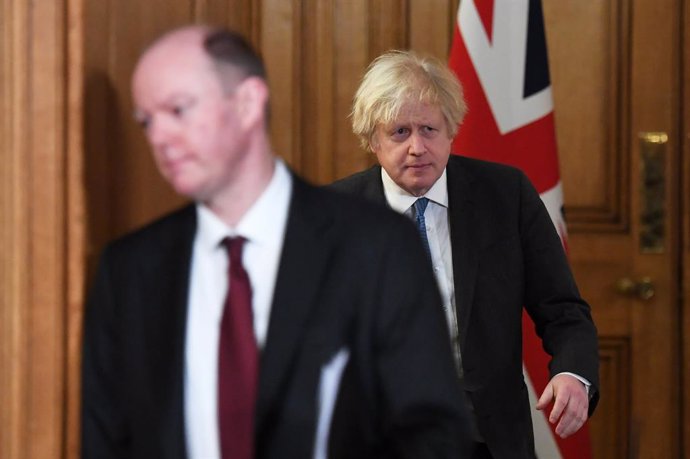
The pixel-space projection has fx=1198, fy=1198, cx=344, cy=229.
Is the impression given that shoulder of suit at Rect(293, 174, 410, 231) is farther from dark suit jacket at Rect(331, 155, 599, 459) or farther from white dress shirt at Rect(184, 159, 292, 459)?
dark suit jacket at Rect(331, 155, 599, 459)

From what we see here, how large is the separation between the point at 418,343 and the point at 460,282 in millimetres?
1043

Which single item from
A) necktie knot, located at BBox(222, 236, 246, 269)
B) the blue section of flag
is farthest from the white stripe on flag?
necktie knot, located at BBox(222, 236, 246, 269)

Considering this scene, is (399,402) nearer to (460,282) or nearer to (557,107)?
(460,282)

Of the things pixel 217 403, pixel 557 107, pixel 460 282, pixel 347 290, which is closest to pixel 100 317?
pixel 217 403

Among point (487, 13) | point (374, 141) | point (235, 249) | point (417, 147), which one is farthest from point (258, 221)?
point (487, 13)

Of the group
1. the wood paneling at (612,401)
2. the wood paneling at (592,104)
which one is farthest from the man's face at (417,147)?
the wood paneling at (612,401)

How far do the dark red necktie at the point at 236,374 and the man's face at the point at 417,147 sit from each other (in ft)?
3.58

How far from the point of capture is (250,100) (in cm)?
139

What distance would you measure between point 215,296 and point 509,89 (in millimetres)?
2127

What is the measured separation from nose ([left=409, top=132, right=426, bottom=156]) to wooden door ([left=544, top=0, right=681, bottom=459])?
1.50 m

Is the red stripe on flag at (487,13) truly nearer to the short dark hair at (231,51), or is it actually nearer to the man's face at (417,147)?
the man's face at (417,147)

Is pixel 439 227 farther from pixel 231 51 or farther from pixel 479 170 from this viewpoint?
pixel 231 51

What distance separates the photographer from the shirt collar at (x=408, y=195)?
251 centimetres

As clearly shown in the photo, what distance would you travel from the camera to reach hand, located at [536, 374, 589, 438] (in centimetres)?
228
